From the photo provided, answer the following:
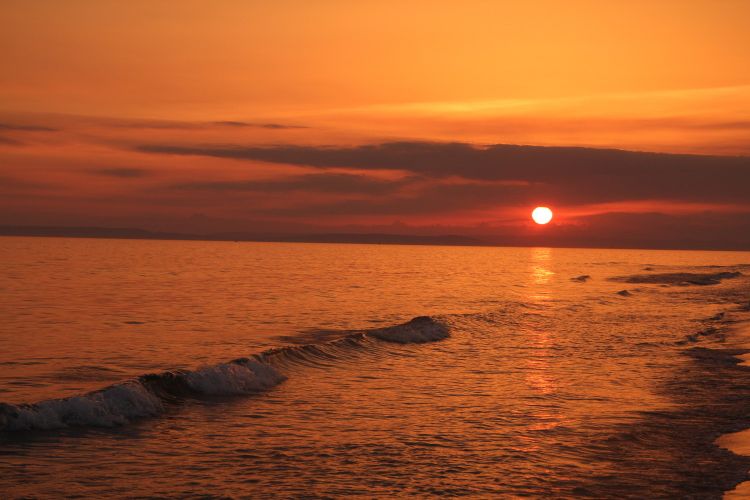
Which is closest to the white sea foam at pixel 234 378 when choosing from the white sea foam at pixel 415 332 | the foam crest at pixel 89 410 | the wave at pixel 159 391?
the wave at pixel 159 391

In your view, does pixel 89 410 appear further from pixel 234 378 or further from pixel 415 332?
pixel 415 332

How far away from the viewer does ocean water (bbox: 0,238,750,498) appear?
13438 mm

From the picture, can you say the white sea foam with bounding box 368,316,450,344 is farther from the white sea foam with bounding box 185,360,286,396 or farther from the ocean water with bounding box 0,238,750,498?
the white sea foam with bounding box 185,360,286,396

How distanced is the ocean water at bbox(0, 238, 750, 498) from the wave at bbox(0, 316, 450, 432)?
61 mm

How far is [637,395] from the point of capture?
21562mm

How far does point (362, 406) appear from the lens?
65.1ft

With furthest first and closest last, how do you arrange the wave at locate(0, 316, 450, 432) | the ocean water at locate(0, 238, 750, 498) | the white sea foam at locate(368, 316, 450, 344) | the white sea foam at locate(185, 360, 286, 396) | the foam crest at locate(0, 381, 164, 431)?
the white sea foam at locate(368, 316, 450, 344)
the white sea foam at locate(185, 360, 286, 396)
the wave at locate(0, 316, 450, 432)
the foam crest at locate(0, 381, 164, 431)
the ocean water at locate(0, 238, 750, 498)

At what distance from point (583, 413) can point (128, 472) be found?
1136 cm

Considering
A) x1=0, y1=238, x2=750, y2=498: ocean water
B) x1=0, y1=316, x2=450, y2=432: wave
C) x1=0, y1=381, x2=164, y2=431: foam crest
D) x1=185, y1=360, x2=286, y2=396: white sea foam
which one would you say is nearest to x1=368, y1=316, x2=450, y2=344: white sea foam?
x1=0, y1=238, x2=750, y2=498: ocean water

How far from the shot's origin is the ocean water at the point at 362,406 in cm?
1344

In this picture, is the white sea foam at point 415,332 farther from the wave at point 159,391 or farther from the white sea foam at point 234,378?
the white sea foam at point 234,378

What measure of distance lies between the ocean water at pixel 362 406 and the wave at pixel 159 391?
61 mm

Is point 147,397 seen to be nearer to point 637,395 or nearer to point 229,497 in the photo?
point 229,497

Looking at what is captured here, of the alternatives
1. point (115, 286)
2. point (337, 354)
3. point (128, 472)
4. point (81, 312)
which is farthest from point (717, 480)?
point (115, 286)
